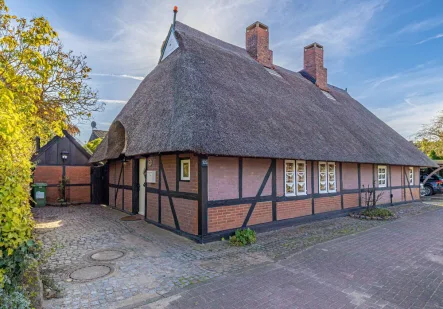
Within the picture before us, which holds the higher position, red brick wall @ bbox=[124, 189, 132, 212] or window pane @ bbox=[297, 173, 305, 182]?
window pane @ bbox=[297, 173, 305, 182]

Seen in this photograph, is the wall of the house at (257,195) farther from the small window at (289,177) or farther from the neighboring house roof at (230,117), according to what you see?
the neighboring house roof at (230,117)

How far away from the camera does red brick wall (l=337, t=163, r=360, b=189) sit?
10.4 m

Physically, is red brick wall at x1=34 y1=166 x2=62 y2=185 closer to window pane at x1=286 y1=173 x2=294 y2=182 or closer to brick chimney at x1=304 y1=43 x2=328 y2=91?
window pane at x1=286 y1=173 x2=294 y2=182

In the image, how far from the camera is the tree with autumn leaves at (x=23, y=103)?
2.72 metres

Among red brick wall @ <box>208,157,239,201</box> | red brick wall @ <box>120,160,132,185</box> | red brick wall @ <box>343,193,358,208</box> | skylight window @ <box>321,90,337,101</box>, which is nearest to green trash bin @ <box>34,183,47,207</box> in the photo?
red brick wall @ <box>120,160,132,185</box>

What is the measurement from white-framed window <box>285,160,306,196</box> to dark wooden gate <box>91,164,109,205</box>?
361 inches

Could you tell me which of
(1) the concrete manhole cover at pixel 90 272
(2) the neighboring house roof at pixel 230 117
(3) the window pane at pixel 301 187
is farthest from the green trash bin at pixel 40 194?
(3) the window pane at pixel 301 187

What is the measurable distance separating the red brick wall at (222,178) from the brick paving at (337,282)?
7.19 ft

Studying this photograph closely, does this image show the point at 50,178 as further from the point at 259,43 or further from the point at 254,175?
the point at 259,43

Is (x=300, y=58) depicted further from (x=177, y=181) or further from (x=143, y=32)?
(x=177, y=181)

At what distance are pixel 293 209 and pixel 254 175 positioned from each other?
2110mm

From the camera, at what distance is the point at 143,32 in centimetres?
847

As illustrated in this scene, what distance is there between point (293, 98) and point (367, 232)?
5890 mm

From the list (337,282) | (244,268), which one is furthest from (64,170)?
(337,282)
